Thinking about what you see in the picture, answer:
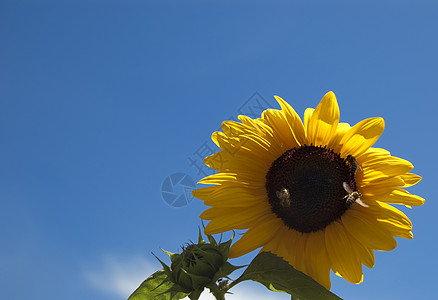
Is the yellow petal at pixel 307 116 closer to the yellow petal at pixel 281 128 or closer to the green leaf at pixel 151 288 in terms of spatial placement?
the yellow petal at pixel 281 128

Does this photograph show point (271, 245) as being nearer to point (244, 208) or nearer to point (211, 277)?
point (244, 208)

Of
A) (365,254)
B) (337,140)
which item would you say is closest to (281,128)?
(337,140)

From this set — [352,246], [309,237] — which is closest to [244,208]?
[309,237]

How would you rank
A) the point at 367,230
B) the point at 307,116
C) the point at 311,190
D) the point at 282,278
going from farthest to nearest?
the point at 307,116
the point at 311,190
the point at 367,230
the point at 282,278

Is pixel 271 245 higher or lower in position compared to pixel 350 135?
lower

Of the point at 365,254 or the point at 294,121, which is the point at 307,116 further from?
the point at 365,254

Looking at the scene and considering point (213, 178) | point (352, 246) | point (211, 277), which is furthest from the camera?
point (213, 178)

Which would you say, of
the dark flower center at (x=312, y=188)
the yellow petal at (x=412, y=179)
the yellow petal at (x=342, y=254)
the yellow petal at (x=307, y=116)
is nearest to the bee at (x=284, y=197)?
the dark flower center at (x=312, y=188)
